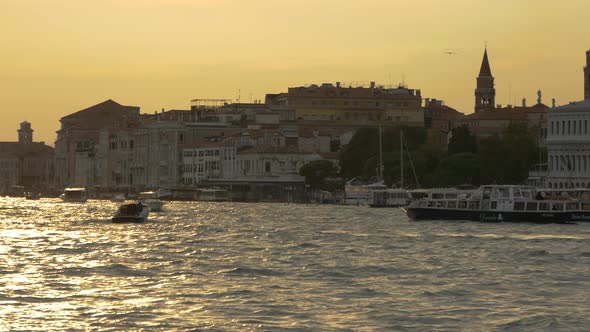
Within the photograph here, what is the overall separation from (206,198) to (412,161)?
91.0ft

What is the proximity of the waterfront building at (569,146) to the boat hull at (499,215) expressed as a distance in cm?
3087

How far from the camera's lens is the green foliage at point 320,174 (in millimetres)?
151375

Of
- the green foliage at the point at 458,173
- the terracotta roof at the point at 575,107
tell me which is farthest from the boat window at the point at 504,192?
the terracotta roof at the point at 575,107

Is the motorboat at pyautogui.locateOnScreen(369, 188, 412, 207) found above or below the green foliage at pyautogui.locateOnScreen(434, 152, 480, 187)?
below

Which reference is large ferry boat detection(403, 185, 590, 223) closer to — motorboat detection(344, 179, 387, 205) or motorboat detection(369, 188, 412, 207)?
motorboat detection(369, 188, 412, 207)

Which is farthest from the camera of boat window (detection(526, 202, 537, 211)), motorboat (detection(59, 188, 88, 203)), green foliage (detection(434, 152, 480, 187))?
motorboat (detection(59, 188, 88, 203))

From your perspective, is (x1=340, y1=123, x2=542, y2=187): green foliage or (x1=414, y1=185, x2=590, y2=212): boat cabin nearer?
(x1=414, y1=185, x2=590, y2=212): boat cabin

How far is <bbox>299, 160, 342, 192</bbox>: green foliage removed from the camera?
497ft

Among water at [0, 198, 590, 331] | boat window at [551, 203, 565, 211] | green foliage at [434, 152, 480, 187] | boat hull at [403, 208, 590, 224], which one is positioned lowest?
water at [0, 198, 590, 331]

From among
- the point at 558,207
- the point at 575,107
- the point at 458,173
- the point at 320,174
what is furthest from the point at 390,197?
the point at 558,207

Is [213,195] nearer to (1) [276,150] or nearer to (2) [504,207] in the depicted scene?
(1) [276,150]

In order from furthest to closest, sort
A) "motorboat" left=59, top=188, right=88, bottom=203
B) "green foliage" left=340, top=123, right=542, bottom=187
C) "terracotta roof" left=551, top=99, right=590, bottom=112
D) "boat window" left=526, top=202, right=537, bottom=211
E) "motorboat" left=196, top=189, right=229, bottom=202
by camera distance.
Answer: "motorboat" left=196, top=189, right=229, bottom=202 < "motorboat" left=59, top=188, right=88, bottom=203 < "terracotta roof" left=551, top=99, right=590, bottom=112 < "green foliage" left=340, top=123, right=542, bottom=187 < "boat window" left=526, top=202, right=537, bottom=211

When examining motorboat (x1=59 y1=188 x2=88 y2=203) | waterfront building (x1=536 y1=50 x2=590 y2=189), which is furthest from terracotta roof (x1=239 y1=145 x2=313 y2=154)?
waterfront building (x1=536 y1=50 x2=590 y2=189)

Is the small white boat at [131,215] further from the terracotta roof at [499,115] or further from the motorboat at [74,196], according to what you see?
the terracotta roof at [499,115]
